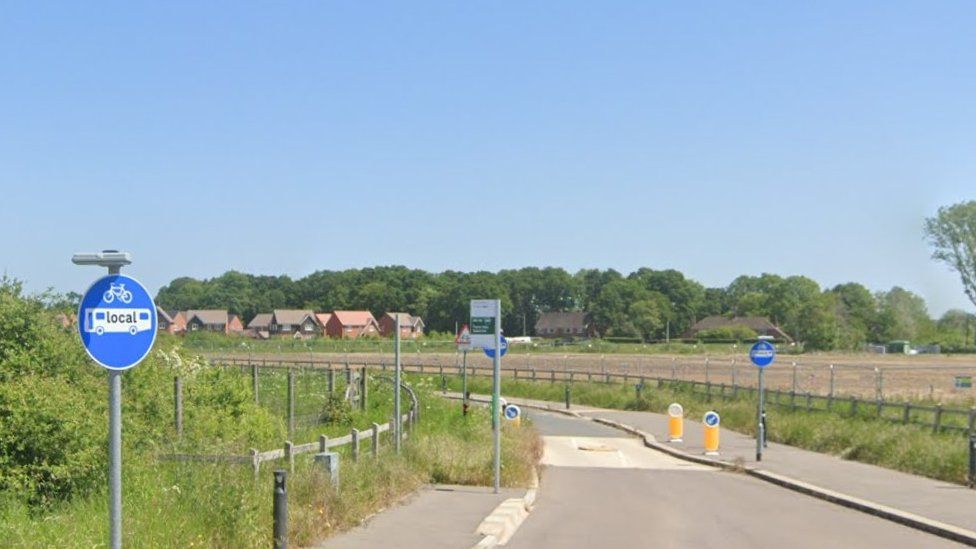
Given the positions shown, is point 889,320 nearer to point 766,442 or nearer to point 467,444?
point 766,442

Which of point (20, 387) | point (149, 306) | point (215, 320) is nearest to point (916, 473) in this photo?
point (20, 387)

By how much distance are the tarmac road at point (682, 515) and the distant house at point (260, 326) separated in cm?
12136

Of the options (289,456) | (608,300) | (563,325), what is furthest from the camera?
(563,325)

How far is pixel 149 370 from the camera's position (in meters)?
15.6

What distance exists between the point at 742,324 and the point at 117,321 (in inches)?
6054

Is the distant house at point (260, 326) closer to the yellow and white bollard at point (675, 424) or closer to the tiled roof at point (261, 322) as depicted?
the tiled roof at point (261, 322)

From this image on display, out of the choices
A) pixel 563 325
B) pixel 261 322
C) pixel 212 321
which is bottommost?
pixel 563 325

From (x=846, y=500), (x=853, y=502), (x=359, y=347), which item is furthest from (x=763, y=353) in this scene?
(x=359, y=347)

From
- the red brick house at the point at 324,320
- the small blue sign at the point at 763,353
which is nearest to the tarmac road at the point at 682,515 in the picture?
the small blue sign at the point at 763,353

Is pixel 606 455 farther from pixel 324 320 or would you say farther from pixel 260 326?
pixel 260 326

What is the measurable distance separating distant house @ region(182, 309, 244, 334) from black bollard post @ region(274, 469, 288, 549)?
4982 inches

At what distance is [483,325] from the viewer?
1675 centimetres

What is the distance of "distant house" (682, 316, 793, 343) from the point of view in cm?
15359

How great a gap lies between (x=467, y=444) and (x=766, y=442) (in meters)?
14.5
